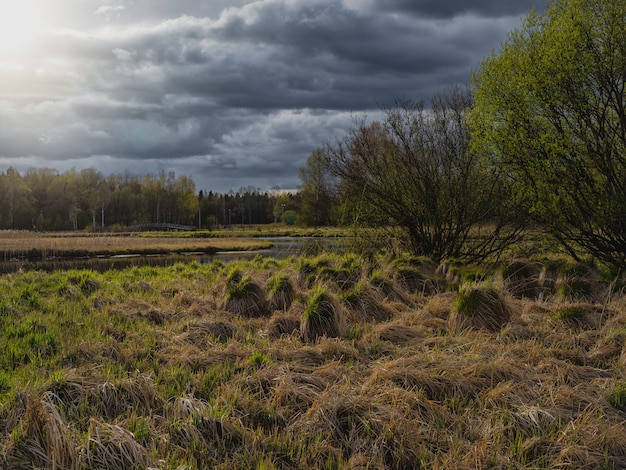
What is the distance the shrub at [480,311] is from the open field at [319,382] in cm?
2

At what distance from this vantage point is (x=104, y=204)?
8544 cm

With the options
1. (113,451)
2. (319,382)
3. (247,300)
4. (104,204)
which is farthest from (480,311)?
(104,204)

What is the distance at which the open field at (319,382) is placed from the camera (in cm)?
334

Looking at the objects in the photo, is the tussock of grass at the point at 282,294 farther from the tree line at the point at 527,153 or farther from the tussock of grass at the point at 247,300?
the tree line at the point at 527,153

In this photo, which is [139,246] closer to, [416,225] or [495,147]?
[416,225]

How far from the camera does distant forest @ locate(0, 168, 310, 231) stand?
79.3m

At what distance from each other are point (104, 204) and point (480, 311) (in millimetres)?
88366

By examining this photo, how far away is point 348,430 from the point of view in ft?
12.1

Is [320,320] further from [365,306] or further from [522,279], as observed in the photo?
[522,279]

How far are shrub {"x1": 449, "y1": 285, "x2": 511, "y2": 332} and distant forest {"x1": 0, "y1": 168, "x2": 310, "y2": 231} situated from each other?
70.2 meters

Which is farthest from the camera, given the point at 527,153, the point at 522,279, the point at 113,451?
the point at 527,153

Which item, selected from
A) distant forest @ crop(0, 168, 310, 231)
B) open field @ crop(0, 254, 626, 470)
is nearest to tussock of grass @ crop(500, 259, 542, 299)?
open field @ crop(0, 254, 626, 470)

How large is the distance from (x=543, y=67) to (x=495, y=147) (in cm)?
207

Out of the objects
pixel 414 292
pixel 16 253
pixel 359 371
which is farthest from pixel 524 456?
pixel 16 253
